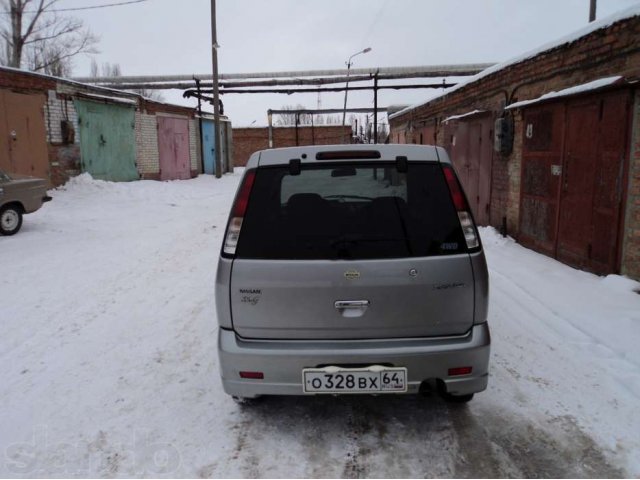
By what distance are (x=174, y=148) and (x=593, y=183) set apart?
18208mm

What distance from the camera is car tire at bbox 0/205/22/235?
912 cm

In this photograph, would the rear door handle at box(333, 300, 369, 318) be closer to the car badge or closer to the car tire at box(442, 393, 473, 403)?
the car badge

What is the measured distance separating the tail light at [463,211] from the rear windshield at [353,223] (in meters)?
0.03

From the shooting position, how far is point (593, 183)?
6.18m

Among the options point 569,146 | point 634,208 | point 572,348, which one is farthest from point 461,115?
point 572,348

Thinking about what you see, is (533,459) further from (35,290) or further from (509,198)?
(509,198)

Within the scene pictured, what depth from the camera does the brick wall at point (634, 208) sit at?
5301 millimetres

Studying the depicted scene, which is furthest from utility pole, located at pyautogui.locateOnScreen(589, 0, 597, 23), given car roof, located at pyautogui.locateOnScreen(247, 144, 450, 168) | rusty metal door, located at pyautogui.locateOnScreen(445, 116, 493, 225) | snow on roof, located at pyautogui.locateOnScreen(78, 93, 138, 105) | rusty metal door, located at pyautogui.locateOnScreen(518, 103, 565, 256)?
car roof, located at pyautogui.locateOnScreen(247, 144, 450, 168)

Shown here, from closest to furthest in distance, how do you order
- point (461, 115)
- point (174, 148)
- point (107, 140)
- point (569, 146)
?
1. point (569, 146)
2. point (461, 115)
3. point (107, 140)
4. point (174, 148)

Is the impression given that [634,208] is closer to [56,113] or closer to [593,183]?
[593,183]

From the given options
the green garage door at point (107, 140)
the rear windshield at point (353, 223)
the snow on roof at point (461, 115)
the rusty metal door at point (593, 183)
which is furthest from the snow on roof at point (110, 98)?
the rear windshield at point (353, 223)

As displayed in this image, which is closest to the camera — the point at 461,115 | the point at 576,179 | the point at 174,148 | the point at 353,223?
the point at 353,223

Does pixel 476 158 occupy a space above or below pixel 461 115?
below

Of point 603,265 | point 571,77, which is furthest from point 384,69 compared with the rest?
point 603,265
